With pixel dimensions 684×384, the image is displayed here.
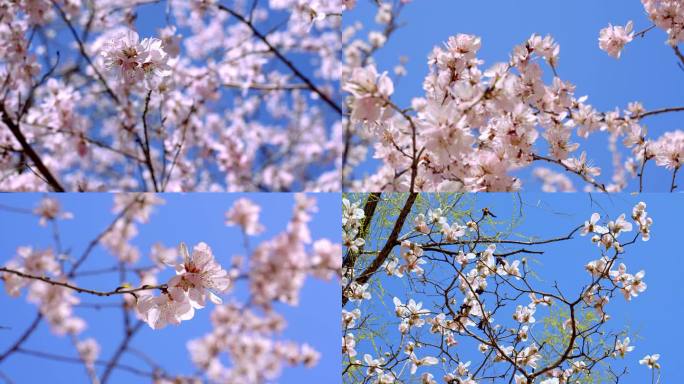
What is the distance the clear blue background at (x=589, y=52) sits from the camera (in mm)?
1472

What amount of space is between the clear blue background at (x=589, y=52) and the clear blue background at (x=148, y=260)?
541 millimetres

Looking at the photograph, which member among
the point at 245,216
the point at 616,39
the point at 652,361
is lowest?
the point at 652,361

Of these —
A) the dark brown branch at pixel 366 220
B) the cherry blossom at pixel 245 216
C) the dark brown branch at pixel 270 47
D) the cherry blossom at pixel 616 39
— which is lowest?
the dark brown branch at pixel 366 220

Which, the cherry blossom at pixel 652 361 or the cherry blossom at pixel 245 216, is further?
the cherry blossom at pixel 245 216

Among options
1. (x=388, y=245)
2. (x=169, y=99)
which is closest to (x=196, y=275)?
(x=388, y=245)

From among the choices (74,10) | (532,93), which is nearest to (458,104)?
(532,93)

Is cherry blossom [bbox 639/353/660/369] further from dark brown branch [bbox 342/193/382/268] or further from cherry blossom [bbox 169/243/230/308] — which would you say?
cherry blossom [bbox 169/243/230/308]

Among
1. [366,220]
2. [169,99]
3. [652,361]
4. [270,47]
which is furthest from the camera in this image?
Answer: [169,99]

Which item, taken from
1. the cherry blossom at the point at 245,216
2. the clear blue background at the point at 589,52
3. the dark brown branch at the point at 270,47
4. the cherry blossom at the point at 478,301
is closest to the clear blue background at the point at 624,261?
Result: the cherry blossom at the point at 478,301

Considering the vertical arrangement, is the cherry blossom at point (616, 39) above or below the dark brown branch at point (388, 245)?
above

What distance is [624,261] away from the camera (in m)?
1.29

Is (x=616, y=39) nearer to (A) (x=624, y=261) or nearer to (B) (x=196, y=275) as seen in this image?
(A) (x=624, y=261)

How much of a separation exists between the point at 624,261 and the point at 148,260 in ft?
3.73

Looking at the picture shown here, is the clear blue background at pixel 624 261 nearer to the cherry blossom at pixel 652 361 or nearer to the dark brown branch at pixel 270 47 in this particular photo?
the cherry blossom at pixel 652 361
